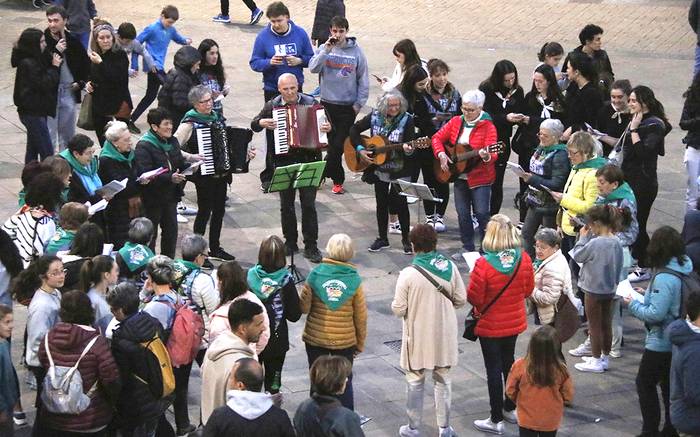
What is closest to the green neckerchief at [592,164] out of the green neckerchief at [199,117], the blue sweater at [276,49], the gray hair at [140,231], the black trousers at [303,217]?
the black trousers at [303,217]

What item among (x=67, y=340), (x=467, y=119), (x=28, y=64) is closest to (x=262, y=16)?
(x=28, y=64)

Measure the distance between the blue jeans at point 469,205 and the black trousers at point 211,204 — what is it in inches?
95.7

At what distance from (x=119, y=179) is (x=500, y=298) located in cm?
396

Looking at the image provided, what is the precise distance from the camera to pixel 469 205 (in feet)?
43.0

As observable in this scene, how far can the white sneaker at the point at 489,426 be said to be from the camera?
9.73m

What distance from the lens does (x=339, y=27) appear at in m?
14.1

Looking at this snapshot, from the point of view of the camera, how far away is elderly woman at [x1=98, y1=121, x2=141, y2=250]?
11531mm

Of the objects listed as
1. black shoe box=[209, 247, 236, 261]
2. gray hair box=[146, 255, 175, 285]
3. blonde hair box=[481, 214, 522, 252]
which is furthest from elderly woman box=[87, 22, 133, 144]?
blonde hair box=[481, 214, 522, 252]

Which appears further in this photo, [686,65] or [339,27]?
[686,65]

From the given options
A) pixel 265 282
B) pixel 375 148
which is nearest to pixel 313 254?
pixel 375 148

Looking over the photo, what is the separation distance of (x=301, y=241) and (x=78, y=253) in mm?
4221

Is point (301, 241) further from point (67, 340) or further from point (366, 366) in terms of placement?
point (67, 340)

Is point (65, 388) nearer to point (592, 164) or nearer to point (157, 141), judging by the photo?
point (157, 141)

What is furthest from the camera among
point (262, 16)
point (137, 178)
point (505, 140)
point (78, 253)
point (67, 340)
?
point (262, 16)
